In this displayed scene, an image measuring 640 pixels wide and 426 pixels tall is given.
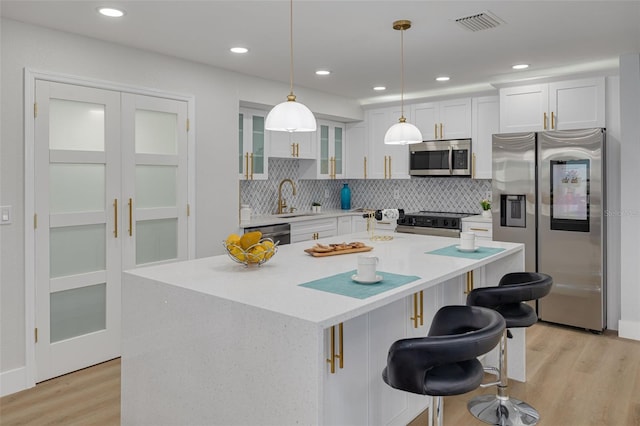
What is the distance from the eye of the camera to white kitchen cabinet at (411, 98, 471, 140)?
17.2 ft

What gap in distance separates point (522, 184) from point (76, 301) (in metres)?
3.91

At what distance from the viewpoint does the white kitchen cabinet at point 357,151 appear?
6.11 m

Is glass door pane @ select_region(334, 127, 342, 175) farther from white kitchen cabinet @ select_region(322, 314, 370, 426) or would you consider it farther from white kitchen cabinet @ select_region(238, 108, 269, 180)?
white kitchen cabinet @ select_region(322, 314, 370, 426)

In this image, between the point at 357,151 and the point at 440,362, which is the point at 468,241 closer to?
the point at 440,362

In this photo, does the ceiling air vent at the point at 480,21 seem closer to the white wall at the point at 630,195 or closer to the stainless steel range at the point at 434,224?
the white wall at the point at 630,195

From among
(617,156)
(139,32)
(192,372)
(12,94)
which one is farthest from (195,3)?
(617,156)

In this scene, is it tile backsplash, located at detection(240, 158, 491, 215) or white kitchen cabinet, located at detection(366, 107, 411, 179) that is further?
white kitchen cabinet, located at detection(366, 107, 411, 179)

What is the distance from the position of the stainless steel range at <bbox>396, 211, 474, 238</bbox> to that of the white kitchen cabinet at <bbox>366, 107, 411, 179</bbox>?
0.59 m

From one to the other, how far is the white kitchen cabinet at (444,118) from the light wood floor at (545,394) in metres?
2.56

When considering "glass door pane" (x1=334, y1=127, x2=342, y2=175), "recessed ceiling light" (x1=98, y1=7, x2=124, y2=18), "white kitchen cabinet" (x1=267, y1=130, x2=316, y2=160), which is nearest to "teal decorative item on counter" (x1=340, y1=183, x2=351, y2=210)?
"glass door pane" (x1=334, y1=127, x2=342, y2=175)

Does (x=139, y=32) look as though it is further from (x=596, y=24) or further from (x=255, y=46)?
(x=596, y=24)

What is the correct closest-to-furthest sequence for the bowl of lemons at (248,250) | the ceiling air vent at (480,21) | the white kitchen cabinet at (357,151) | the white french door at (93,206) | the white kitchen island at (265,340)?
the white kitchen island at (265,340)
the bowl of lemons at (248,250)
the ceiling air vent at (480,21)
the white french door at (93,206)
the white kitchen cabinet at (357,151)

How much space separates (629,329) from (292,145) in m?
3.70

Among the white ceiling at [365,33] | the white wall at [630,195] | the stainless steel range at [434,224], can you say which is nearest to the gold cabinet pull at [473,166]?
the stainless steel range at [434,224]
